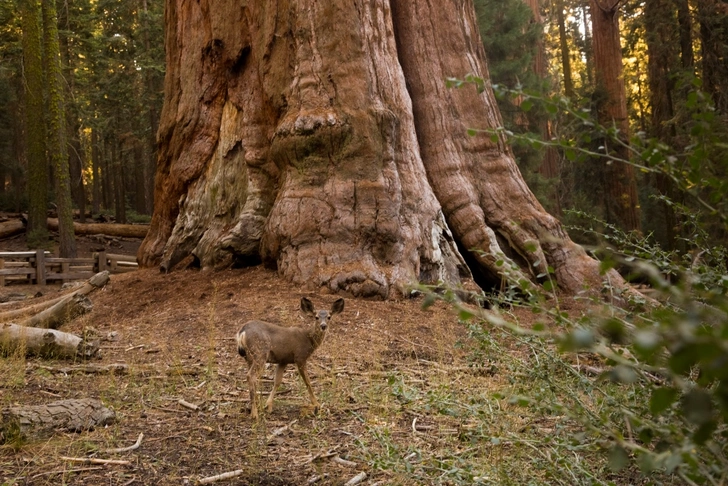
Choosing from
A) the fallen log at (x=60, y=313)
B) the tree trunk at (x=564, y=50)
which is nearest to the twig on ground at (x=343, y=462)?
the fallen log at (x=60, y=313)

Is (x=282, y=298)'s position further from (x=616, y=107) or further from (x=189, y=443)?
(x=616, y=107)

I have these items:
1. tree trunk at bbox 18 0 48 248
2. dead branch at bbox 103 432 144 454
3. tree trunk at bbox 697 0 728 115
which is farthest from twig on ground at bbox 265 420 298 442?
tree trunk at bbox 18 0 48 248

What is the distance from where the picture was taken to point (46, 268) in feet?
74.5

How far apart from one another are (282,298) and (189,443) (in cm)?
455

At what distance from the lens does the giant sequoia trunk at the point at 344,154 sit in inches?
413

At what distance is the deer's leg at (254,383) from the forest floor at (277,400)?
0.26 ft

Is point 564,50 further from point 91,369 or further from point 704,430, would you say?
point 704,430

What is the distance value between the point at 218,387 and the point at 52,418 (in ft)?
5.43

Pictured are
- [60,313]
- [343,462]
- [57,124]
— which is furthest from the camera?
[57,124]

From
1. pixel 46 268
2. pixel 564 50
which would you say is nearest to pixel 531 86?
pixel 564 50

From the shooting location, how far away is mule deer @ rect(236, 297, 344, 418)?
593 centimetres

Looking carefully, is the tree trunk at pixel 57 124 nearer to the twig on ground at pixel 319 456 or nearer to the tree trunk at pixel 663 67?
the tree trunk at pixel 663 67

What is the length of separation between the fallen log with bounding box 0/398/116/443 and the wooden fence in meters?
17.6

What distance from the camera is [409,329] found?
29.4 ft
